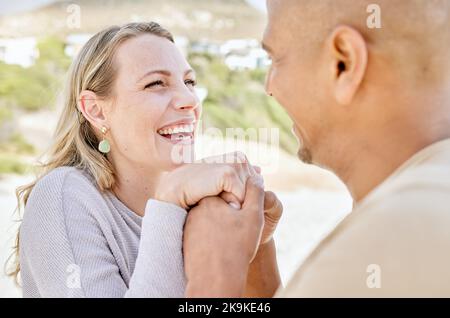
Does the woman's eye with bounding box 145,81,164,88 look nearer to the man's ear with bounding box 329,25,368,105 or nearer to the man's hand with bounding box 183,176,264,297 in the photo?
the man's hand with bounding box 183,176,264,297

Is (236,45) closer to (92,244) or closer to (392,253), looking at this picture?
(92,244)

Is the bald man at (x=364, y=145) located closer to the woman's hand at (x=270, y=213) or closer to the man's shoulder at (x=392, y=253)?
the man's shoulder at (x=392, y=253)

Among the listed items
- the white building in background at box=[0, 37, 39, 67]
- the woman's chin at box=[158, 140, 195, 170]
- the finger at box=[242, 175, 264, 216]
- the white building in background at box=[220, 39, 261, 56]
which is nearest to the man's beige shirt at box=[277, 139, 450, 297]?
the finger at box=[242, 175, 264, 216]

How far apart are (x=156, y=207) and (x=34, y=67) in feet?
32.9

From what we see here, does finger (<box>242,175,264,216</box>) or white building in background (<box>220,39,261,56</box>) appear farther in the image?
white building in background (<box>220,39,261,56</box>)

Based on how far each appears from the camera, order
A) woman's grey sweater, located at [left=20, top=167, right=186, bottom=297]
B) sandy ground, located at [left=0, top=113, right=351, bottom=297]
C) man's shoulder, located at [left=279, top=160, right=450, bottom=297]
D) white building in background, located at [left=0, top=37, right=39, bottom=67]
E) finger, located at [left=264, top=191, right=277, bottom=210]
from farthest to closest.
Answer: white building in background, located at [left=0, top=37, right=39, bottom=67] → sandy ground, located at [left=0, top=113, right=351, bottom=297] → finger, located at [left=264, top=191, right=277, bottom=210] → woman's grey sweater, located at [left=20, top=167, right=186, bottom=297] → man's shoulder, located at [left=279, top=160, right=450, bottom=297]

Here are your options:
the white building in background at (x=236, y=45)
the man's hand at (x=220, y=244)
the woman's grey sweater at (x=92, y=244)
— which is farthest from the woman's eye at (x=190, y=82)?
the white building in background at (x=236, y=45)

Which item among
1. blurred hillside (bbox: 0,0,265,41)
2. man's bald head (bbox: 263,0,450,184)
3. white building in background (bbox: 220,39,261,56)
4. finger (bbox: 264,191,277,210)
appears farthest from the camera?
white building in background (bbox: 220,39,261,56)

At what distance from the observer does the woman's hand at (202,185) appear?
1.22m

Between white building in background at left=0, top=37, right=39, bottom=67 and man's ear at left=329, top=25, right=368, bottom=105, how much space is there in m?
9.31

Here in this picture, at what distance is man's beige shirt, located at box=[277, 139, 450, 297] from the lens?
82 centimetres

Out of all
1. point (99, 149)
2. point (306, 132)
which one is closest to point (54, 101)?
point (99, 149)

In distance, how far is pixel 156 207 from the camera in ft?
4.01

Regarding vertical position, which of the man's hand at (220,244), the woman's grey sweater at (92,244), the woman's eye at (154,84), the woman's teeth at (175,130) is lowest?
the woman's grey sweater at (92,244)
